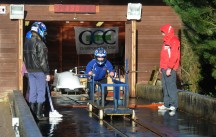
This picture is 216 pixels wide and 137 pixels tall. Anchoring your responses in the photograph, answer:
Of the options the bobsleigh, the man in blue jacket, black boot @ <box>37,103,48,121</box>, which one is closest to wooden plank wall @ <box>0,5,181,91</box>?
the bobsleigh

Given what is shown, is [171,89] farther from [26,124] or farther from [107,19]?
[107,19]

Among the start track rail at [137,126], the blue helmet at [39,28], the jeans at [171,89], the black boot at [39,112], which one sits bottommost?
the start track rail at [137,126]

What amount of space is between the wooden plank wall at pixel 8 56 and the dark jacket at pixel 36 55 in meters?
7.51

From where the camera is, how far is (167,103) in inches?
539

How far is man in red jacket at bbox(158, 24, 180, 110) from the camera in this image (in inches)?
520

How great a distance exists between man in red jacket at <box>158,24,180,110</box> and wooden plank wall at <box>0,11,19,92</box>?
7294mm

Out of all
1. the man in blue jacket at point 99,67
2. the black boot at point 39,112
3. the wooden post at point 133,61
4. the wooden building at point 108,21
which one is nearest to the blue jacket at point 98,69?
the man in blue jacket at point 99,67

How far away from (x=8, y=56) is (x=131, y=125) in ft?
29.2

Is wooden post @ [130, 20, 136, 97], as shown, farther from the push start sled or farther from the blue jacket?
the push start sled

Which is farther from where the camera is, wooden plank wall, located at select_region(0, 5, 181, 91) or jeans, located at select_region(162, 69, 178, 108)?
wooden plank wall, located at select_region(0, 5, 181, 91)

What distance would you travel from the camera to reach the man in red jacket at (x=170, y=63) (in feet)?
43.3

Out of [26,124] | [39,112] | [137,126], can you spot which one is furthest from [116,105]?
[26,124]

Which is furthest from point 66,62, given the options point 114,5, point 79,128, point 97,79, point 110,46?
point 79,128

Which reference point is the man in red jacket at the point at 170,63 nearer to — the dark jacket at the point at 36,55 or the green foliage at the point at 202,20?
the green foliage at the point at 202,20
